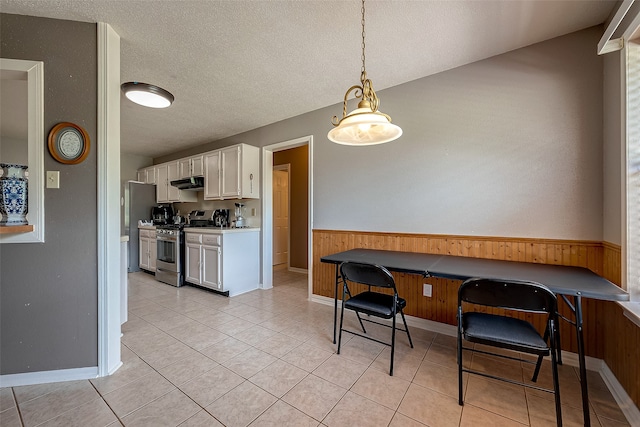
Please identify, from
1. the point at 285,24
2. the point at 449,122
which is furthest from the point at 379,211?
the point at 285,24

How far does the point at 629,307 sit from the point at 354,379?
166cm

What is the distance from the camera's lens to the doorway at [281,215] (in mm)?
5379

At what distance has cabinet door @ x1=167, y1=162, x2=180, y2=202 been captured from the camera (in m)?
4.92

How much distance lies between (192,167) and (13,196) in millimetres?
3088

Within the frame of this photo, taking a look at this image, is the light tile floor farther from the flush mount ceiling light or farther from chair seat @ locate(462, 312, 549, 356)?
the flush mount ceiling light

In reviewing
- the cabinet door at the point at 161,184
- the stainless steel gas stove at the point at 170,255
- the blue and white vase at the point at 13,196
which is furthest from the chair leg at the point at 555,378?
the cabinet door at the point at 161,184

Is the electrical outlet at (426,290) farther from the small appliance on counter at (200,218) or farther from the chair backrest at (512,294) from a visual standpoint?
the small appliance on counter at (200,218)

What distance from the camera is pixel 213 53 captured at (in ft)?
7.11

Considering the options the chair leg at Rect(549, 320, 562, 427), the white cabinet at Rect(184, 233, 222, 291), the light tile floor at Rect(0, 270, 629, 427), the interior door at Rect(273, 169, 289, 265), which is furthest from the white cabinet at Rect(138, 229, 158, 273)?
the chair leg at Rect(549, 320, 562, 427)

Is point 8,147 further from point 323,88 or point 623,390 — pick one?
point 623,390

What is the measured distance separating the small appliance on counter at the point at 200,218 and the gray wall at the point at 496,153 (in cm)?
309

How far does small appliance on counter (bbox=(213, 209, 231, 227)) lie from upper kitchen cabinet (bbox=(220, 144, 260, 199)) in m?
0.49

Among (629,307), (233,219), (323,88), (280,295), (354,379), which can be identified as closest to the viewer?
(629,307)

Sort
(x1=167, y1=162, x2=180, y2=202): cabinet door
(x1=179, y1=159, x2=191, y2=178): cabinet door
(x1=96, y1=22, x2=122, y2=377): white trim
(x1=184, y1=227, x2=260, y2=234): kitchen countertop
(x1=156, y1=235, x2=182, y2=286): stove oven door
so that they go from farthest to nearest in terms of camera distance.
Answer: (x1=167, y1=162, x2=180, y2=202): cabinet door < (x1=179, y1=159, x2=191, y2=178): cabinet door < (x1=156, y1=235, x2=182, y2=286): stove oven door < (x1=184, y1=227, x2=260, y2=234): kitchen countertop < (x1=96, y1=22, x2=122, y2=377): white trim
